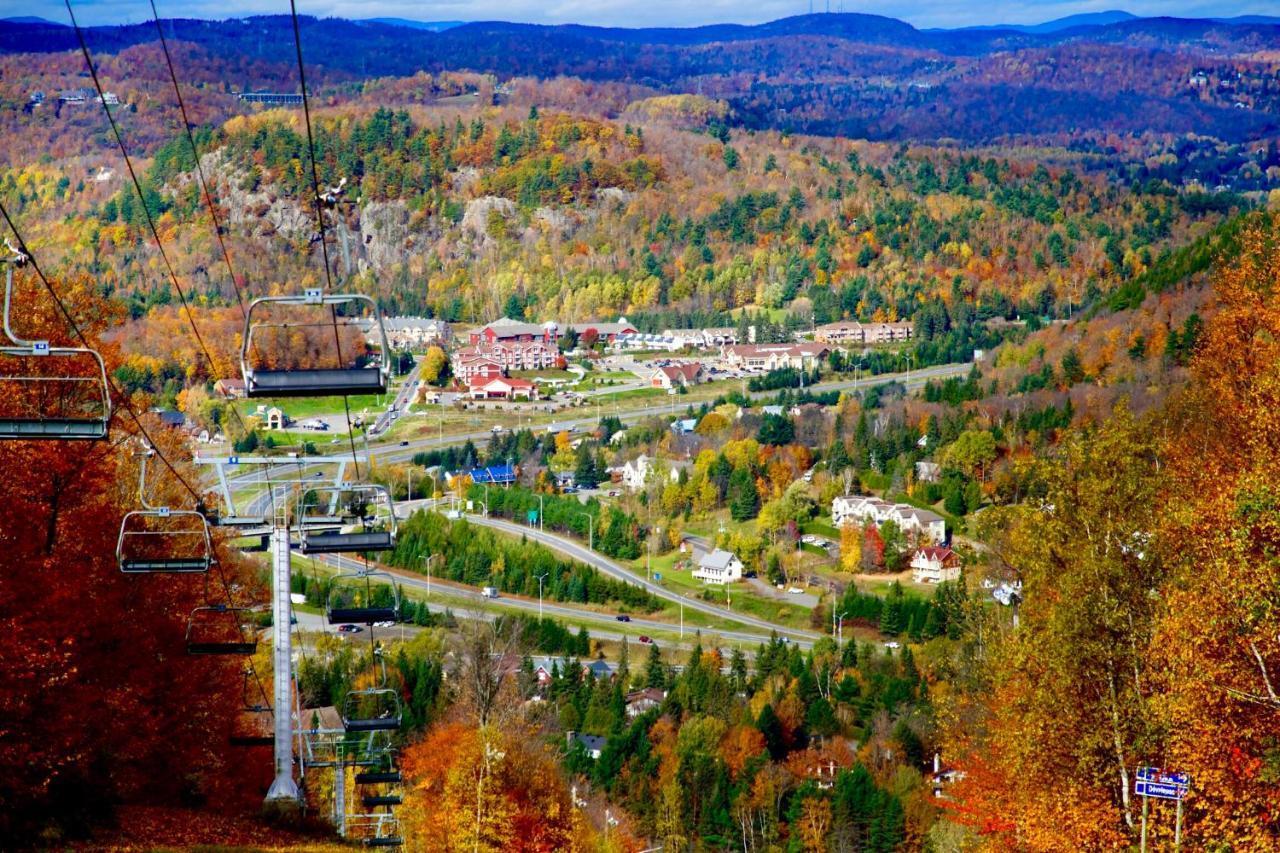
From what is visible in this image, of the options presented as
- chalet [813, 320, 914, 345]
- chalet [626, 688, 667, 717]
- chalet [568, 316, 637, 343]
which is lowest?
chalet [568, 316, 637, 343]

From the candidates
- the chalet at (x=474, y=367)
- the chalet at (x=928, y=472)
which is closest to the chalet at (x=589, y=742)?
the chalet at (x=928, y=472)

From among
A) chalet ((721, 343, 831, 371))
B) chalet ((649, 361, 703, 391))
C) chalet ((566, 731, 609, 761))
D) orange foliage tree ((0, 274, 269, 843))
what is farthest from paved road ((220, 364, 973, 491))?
orange foliage tree ((0, 274, 269, 843))

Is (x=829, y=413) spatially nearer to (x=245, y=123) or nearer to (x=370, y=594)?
(x=370, y=594)

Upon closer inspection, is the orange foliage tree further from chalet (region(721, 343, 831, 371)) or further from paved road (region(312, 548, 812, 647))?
chalet (region(721, 343, 831, 371))

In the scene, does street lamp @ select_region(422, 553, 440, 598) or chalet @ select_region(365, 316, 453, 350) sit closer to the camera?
street lamp @ select_region(422, 553, 440, 598)

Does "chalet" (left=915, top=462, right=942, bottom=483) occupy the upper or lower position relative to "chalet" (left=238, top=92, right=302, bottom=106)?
lower

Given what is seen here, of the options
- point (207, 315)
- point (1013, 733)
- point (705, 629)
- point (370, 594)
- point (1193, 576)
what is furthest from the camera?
point (207, 315)

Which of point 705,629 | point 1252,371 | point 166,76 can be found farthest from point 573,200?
point 1252,371

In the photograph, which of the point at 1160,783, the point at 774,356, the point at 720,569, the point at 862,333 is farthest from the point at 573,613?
the point at 862,333
